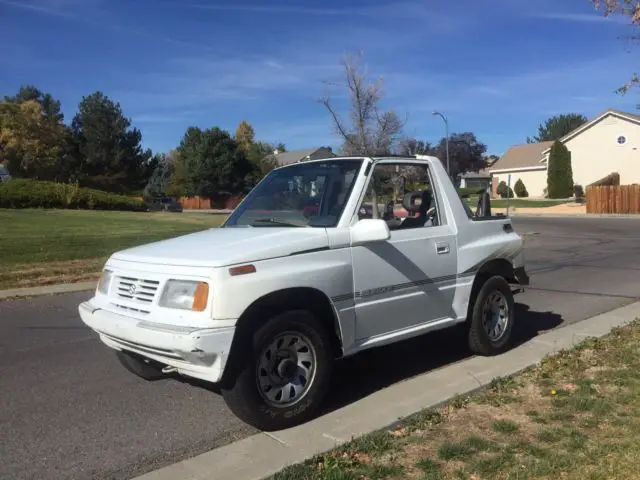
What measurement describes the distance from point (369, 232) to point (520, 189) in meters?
61.2

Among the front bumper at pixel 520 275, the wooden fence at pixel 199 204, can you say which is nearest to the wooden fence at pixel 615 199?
the front bumper at pixel 520 275

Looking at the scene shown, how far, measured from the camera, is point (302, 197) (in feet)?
16.8

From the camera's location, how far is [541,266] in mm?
13578

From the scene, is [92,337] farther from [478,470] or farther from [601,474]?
[601,474]

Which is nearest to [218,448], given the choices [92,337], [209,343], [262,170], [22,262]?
[209,343]

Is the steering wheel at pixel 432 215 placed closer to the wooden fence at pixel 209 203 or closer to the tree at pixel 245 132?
the wooden fence at pixel 209 203

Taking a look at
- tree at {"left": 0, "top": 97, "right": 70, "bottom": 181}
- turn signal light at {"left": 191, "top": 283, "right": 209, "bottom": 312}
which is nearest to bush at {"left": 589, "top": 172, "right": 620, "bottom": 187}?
turn signal light at {"left": 191, "top": 283, "right": 209, "bottom": 312}

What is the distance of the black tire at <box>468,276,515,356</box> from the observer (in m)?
5.76

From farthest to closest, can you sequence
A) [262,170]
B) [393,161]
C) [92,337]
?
[262,170]
[92,337]
[393,161]

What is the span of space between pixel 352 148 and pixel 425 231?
2485 cm

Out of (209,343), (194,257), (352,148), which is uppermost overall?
(352,148)

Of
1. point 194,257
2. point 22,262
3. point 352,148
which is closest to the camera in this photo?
point 194,257

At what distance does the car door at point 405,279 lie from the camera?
4.67 metres

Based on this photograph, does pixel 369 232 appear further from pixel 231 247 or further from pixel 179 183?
pixel 179 183
